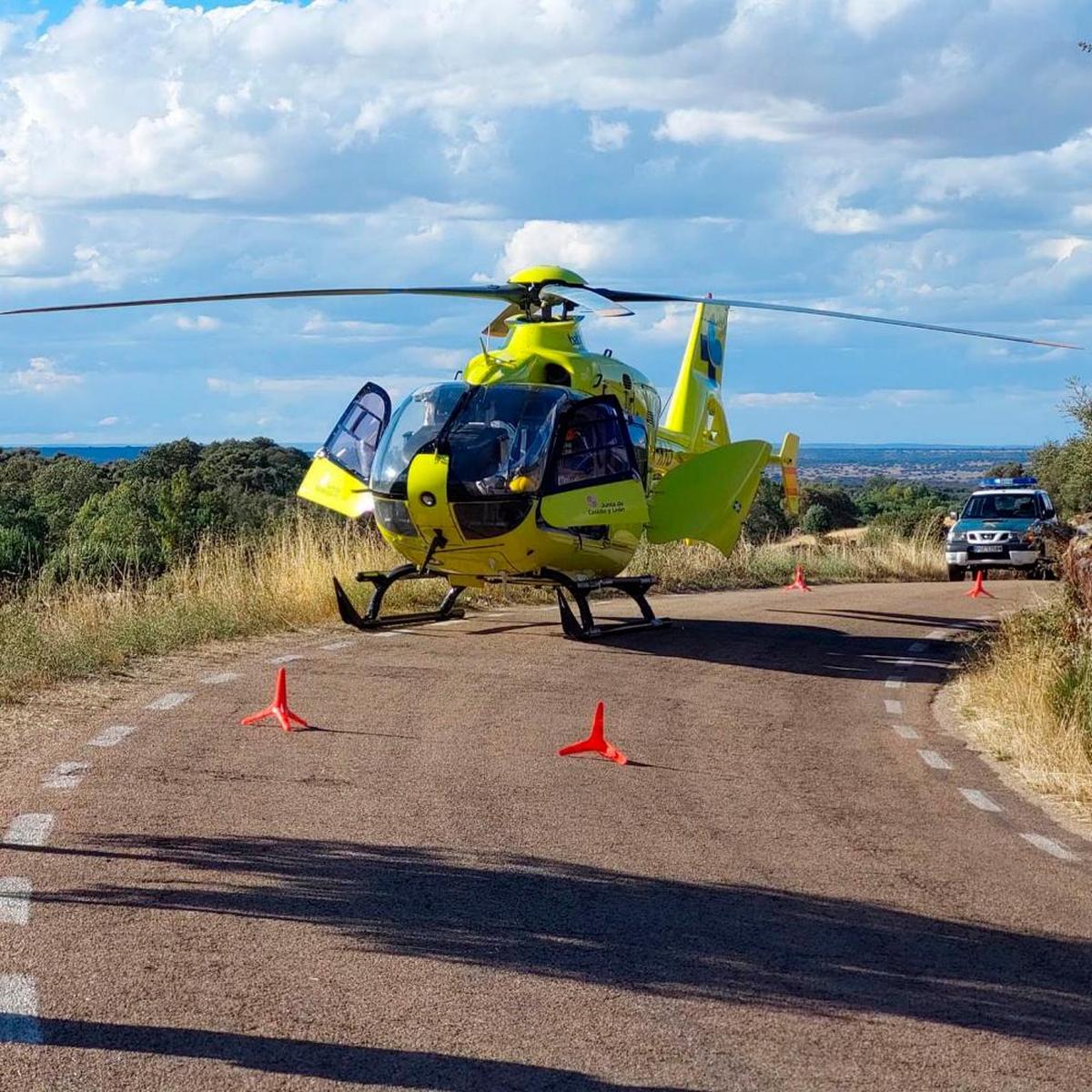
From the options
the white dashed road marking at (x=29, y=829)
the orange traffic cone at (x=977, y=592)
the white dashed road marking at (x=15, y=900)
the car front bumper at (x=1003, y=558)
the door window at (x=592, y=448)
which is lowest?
the orange traffic cone at (x=977, y=592)

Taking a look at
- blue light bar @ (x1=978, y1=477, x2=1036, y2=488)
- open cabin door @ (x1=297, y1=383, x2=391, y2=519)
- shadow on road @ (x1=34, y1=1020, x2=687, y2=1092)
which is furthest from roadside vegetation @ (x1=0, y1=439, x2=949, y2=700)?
shadow on road @ (x1=34, y1=1020, x2=687, y2=1092)

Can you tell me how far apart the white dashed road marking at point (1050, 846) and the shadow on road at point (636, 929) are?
175 centimetres

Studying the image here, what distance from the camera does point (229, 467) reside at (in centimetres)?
4303

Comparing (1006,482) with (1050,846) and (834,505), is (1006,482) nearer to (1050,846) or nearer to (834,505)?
(1050,846)

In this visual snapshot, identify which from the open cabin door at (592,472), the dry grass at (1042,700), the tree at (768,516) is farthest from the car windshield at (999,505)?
the tree at (768,516)

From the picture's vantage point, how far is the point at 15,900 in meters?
6.65

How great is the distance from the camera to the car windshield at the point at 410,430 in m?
16.5

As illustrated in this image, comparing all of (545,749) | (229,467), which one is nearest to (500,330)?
(545,749)

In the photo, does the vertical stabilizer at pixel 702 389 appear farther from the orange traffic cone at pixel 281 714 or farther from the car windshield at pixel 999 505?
the orange traffic cone at pixel 281 714

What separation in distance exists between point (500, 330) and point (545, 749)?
29.2ft

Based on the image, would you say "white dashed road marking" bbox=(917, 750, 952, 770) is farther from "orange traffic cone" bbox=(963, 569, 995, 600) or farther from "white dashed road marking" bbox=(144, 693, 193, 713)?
"orange traffic cone" bbox=(963, 569, 995, 600)

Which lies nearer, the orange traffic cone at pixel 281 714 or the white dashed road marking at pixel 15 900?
the white dashed road marking at pixel 15 900

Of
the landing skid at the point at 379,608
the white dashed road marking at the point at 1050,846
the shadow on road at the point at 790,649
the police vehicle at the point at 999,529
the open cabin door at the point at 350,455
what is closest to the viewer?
the white dashed road marking at the point at 1050,846

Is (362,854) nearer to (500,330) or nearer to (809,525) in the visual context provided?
(500,330)
